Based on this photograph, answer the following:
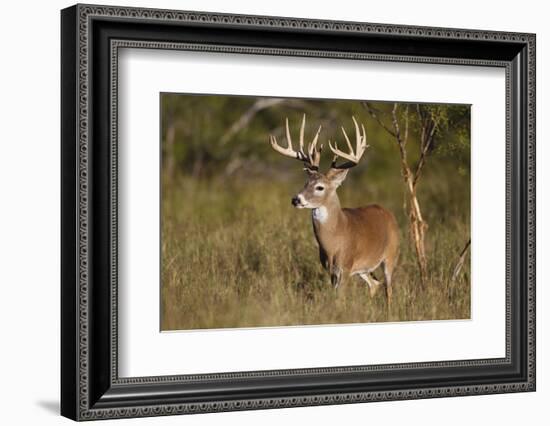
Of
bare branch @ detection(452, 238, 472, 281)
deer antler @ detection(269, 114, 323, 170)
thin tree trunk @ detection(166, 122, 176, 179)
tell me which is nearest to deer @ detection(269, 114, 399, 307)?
deer antler @ detection(269, 114, 323, 170)

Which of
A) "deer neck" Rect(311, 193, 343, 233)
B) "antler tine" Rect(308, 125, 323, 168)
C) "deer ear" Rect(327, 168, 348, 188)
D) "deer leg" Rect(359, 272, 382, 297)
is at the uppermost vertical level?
"antler tine" Rect(308, 125, 323, 168)

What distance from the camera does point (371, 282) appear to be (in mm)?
8617

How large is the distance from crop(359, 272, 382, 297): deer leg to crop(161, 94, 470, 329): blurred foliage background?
5cm

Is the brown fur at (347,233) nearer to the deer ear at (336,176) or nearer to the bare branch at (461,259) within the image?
the deer ear at (336,176)

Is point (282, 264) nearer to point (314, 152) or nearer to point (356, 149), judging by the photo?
point (314, 152)

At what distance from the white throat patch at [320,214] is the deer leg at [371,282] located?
0.41 m

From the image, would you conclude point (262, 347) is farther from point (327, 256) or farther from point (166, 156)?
point (166, 156)

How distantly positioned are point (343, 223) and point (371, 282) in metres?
0.40

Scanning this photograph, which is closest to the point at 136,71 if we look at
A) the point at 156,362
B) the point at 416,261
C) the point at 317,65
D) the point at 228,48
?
the point at 228,48

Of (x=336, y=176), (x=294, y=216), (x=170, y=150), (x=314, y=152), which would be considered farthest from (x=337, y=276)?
(x=170, y=150)

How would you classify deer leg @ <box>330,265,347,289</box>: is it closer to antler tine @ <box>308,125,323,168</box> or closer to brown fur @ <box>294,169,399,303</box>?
brown fur @ <box>294,169,399,303</box>

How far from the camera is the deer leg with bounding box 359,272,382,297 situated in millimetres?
8562

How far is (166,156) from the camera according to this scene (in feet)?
29.1

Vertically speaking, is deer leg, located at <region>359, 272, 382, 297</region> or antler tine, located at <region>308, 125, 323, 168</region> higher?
antler tine, located at <region>308, 125, 323, 168</region>
